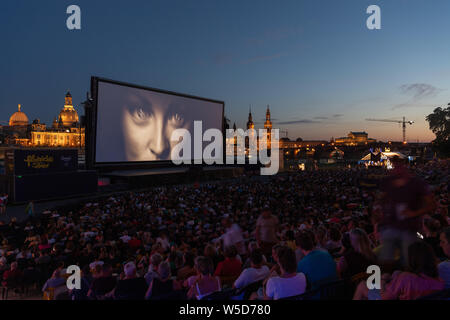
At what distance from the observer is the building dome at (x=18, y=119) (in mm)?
142500

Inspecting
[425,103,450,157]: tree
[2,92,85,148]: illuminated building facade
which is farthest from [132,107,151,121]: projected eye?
[2,92,85,148]: illuminated building facade

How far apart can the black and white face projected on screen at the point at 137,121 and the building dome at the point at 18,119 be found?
13820cm

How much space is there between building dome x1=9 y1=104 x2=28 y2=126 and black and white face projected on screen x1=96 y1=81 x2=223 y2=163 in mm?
138197

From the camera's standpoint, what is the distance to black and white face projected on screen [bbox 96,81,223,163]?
92.9ft

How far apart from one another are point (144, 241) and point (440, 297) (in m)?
6.86

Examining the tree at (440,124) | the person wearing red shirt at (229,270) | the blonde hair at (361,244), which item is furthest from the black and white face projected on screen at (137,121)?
the tree at (440,124)

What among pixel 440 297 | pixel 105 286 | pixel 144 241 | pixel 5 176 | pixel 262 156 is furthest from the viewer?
pixel 262 156

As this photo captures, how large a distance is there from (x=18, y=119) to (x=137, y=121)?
465 feet

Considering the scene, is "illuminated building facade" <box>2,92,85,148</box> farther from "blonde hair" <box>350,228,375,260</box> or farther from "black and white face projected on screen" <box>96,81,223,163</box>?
"blonde hair" <box>350,228,375,260</box>

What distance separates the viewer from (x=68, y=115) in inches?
5477

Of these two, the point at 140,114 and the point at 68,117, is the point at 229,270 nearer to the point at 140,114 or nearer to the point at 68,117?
the point at 140,114
